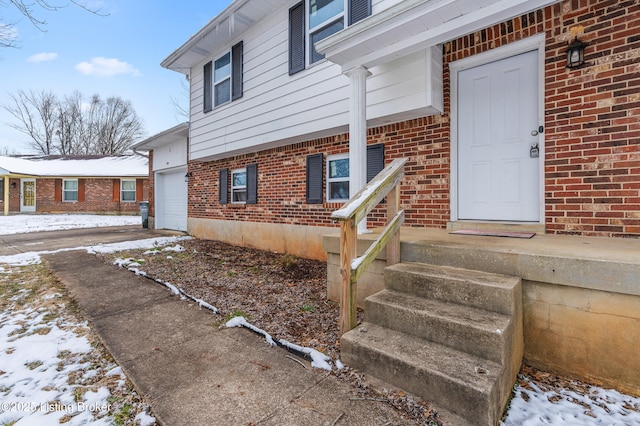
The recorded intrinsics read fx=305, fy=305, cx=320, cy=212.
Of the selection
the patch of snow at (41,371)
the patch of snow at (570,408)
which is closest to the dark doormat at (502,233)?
the patch of snow at (570,408)

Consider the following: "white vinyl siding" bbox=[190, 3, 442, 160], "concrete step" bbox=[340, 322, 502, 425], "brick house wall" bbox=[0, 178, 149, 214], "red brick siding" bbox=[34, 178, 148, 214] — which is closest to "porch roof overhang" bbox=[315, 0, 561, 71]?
"white vinyl siding" bbox=[190, 3, 442, 160]

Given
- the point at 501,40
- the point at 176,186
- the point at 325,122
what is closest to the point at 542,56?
the point at 501,40

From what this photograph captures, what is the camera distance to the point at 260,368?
2.21 m

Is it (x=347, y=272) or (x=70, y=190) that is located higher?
(x=70, y=190)

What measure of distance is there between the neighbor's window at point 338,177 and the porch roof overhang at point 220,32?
3157mm

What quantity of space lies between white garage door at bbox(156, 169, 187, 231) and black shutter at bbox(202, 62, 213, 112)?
2935 millimetres

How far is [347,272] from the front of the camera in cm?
230

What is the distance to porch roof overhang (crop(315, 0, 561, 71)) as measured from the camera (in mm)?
2740

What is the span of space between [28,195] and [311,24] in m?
22.9

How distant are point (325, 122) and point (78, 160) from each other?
24.1 metres

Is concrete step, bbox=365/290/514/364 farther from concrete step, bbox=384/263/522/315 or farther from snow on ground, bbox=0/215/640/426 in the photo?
snow on ground, bbox=0/215/640/426

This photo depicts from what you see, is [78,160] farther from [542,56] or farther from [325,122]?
[542,56]

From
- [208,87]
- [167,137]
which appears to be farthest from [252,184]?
[167,137]

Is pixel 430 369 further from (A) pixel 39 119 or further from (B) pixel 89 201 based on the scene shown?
(A) pixel 39 119
